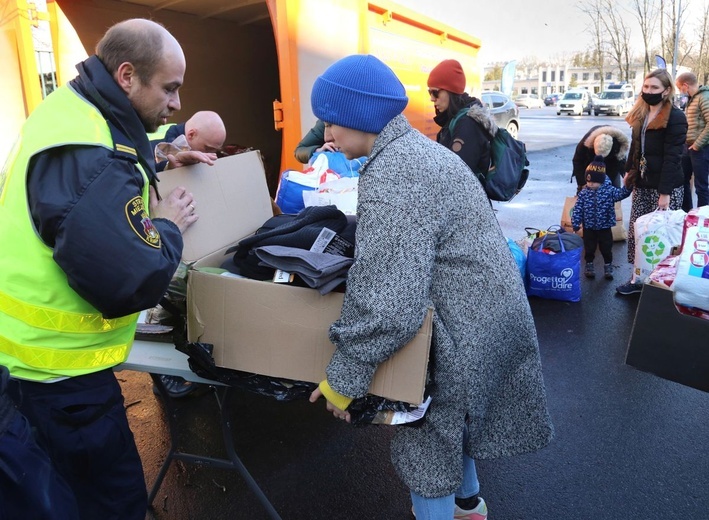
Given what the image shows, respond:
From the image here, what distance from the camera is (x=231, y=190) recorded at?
2.12 metres

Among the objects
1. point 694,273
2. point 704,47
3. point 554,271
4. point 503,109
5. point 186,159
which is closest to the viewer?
point 694,273

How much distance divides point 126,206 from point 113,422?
0.69 meters

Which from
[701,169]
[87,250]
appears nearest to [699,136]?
[701,169]

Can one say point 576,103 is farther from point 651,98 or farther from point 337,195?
point 337,195

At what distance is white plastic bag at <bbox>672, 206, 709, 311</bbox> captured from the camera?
1.41 m

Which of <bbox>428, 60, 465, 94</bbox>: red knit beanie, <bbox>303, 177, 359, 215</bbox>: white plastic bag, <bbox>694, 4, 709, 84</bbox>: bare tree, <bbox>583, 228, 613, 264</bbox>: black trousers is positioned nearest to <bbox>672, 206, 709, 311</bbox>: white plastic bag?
<bbox>303, 177, 359, 215</bbox>: white plastic bag

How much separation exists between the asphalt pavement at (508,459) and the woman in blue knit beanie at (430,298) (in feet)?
2.78

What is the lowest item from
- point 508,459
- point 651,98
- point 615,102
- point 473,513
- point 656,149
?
point 508,459

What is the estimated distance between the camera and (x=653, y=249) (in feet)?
13.9

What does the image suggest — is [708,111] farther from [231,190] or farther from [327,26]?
[231,190]

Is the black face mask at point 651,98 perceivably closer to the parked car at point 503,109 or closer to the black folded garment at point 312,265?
the black folded garment at point 312,265

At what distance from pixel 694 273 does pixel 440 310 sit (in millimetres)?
681

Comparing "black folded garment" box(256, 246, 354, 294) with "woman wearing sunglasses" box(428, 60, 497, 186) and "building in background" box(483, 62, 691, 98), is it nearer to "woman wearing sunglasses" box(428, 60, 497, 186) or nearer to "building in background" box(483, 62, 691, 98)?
"woman wearing sunglasses" box(428, 60, 497, 186)

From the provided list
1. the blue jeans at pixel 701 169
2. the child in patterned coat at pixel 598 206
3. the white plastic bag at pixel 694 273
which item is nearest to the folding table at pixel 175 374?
the white plastic bag at pixel 694 273
